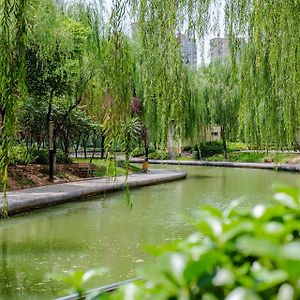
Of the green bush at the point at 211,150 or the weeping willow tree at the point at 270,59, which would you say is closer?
the weeping willow tree at the point at 270,59

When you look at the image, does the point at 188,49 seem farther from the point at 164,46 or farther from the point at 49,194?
the point at 49,194

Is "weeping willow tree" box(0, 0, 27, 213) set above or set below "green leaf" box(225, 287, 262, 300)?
above

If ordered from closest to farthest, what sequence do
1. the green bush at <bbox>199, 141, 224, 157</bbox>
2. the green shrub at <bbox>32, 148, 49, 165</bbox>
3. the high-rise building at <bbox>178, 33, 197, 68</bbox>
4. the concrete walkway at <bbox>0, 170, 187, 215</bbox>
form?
the high-rise building at <bbox>178, 33, 197, 68</bbox>
the concrete walkway at <bbox>0, 170, 187, 215</bbox>
the green shrub at <bbox>32, 148, 49, 165</bbox>
the green bush at <bbox>199, 141, 224, 157</bbox>

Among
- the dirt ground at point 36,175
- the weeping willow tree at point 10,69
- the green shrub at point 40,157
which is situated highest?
the weeping willow tree at point 10,69

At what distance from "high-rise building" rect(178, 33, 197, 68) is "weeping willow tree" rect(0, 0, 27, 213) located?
2.84 feet

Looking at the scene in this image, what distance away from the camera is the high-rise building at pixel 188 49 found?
258 centimetres

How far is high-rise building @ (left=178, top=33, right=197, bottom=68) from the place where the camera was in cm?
258

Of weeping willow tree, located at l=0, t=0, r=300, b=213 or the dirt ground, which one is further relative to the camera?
the dirt ground

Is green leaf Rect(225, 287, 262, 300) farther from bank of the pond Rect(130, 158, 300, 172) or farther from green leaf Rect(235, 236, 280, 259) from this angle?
bank of the pond Rect(130, 158, 300, 172)

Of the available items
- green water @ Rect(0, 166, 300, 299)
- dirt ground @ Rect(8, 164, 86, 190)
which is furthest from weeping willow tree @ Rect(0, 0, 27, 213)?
dirt ground @ Rect(8, 164, 86, 190)

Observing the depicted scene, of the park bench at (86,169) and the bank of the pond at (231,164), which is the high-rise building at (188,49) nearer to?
the park bench at (86,169)

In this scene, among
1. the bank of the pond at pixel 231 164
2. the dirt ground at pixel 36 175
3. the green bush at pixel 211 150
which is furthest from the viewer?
the green bush at pixel 211 150

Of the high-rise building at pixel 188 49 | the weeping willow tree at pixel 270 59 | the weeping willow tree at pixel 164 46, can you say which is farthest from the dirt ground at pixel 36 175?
the weeping willow tree at pixel 164 46

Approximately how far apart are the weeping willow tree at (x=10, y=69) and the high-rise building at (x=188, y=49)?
865 mm
